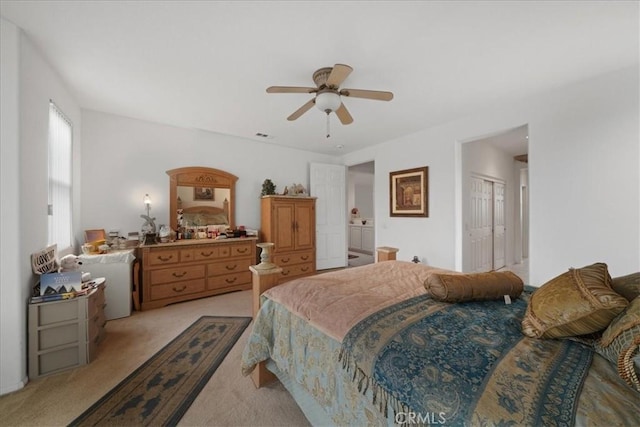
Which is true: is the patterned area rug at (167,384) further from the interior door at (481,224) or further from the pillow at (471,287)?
the interior door at (481,224)

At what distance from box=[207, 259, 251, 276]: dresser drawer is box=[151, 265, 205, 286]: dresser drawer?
0.13 meters

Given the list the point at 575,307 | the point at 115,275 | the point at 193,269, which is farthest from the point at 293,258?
the point at 575,307

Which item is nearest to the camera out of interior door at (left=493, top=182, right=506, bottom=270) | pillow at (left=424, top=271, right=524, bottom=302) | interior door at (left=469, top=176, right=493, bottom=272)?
pillow at (left=424, top=271, right=524, bottom=302)

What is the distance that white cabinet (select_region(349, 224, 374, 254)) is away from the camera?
7.40 m

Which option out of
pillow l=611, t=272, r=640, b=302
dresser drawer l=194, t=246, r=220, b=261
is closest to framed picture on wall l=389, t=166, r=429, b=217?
pillow l=611, t=272, r=640, b=302

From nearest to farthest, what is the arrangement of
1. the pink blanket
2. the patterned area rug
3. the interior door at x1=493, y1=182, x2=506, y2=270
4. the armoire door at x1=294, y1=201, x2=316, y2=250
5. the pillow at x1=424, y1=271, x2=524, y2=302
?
the pink blanket, the pillow at x1=424, y1=271, x2=524, y2=302, the patterned area rug, the armoire door at x1=294, y1=201, x2=316, y2=250, the interior door at x1=493, y1=182, x2=506, y2=270

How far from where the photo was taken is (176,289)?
338 centimetres

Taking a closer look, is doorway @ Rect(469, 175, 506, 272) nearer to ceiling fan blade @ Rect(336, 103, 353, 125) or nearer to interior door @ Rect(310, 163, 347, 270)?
interior door @ Rect(310, 163, 347, 270)

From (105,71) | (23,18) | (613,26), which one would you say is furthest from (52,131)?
(613,26)

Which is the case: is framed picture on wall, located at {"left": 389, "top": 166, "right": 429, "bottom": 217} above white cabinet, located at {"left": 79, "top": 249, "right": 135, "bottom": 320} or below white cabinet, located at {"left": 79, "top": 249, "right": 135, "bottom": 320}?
above

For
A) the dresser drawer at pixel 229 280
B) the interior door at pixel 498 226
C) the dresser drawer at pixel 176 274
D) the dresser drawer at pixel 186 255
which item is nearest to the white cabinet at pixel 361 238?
the interior door at pixel 498 226

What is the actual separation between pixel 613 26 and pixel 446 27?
122 centimetres

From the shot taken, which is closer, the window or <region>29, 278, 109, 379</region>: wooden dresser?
<region>29, 278, 109, 379</region>: wooden dresser

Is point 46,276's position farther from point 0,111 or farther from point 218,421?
point 218,421
